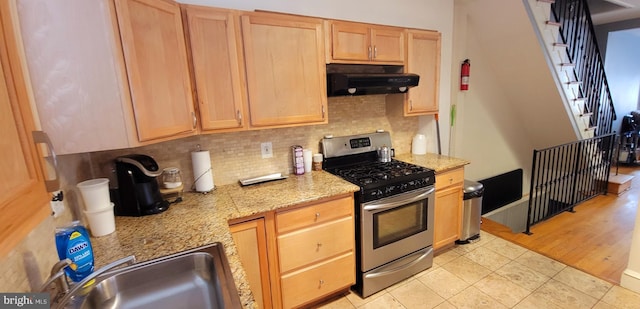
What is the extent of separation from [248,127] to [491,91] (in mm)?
3362

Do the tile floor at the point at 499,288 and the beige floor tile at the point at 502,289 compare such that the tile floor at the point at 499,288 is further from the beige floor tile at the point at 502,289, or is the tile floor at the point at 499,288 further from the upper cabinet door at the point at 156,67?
the upper cabinet door at the point at 156,67

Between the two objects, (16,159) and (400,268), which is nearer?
(16,159)

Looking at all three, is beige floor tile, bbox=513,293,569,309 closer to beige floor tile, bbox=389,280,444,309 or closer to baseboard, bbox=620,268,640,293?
beige floor tile, bbox=389,280,444,309

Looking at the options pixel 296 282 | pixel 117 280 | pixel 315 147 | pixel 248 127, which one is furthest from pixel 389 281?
pixel 117 280

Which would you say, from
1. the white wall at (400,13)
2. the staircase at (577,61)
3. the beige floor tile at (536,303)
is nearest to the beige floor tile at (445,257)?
the beige floor tile at (536,303)

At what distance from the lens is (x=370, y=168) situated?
8.19 ft

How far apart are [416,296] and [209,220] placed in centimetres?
169

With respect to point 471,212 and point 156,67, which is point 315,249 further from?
point 471,212

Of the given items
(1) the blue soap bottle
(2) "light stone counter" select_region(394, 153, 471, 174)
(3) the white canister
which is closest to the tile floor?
(2) "light stone counter" select_region(394, 153, 471, 174)

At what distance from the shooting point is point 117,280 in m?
1.17

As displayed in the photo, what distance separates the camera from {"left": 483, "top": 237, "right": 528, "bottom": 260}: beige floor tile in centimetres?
274

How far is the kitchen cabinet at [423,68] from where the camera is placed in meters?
2.50

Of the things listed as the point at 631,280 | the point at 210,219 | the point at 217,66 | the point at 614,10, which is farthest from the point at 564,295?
the point at 614,10

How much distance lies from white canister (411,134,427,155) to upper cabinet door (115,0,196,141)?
84.1 inches
